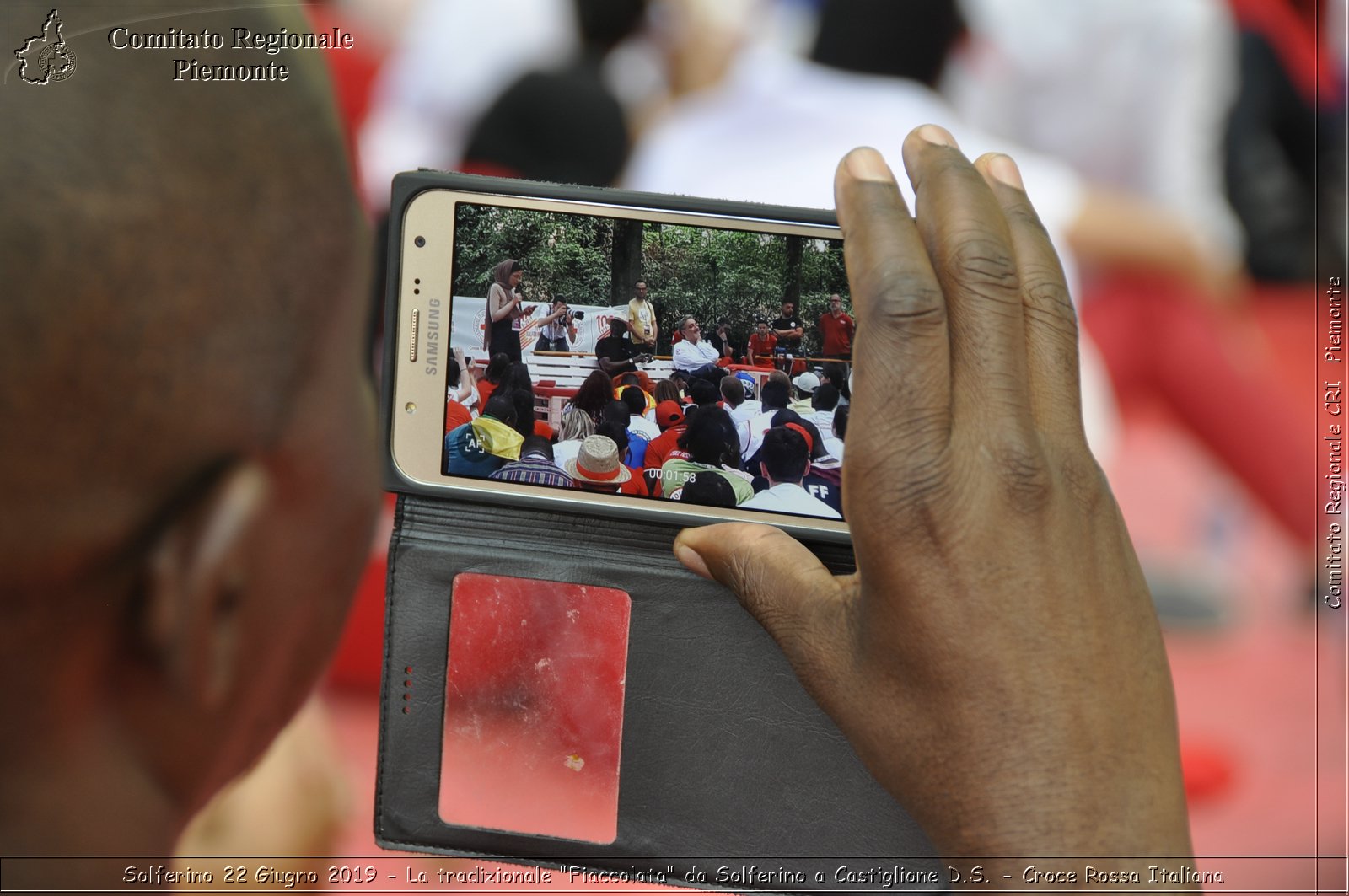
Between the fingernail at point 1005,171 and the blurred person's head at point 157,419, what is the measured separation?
0.96 ft

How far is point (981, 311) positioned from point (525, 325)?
246mm

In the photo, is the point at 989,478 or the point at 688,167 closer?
the point at 989,478

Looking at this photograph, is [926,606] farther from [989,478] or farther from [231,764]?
[231,764]

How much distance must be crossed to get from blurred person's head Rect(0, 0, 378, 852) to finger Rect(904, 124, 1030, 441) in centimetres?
25

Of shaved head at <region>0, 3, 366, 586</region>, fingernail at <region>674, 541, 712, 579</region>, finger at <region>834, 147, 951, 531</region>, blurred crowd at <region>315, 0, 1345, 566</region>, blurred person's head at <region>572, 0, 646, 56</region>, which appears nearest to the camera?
shaved head at <region>0, 3, 366, 586</region>

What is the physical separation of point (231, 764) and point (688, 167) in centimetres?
102

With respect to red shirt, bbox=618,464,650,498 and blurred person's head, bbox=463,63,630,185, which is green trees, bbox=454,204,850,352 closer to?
red shirt, bbox=618,464,650,498

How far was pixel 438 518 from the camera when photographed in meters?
0.62

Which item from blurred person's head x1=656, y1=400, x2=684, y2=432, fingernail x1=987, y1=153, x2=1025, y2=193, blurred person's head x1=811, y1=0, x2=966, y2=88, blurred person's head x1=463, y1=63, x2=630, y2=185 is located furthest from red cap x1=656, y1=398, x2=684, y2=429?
blurred person's head x1=811, y1=0, x2=966, y2=88

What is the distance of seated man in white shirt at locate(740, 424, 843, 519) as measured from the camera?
0.61 m

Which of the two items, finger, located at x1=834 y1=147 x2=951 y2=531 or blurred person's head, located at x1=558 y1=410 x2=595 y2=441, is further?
blurred person's head, located at x1=558 y1=410 x2=595 y2=441

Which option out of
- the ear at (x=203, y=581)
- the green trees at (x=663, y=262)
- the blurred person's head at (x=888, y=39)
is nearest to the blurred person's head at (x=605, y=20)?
the blurred person's head at (x=888, y=39)

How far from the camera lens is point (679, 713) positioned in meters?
0.60

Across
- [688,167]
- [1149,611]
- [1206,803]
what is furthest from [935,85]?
[1149,611]
